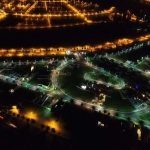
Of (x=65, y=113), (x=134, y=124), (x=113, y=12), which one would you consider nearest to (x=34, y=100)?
(x=65, y=113)

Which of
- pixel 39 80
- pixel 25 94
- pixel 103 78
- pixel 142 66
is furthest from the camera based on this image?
pixel 142 66

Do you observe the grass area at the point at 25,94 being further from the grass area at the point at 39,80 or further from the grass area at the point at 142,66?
the grass area at the point at 142,66

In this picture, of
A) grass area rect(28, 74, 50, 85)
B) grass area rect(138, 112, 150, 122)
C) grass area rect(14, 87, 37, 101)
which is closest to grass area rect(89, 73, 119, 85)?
grass area rect(28, 74, 50, 85)

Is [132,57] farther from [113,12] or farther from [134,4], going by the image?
[134,4]

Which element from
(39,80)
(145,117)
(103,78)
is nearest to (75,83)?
(103,78)

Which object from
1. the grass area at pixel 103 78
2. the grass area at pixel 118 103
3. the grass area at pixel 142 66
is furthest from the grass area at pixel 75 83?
the grass area at pixel 142 66

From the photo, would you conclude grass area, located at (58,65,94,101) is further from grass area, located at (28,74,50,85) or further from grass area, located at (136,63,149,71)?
grass area, located at (136,63,149,71)

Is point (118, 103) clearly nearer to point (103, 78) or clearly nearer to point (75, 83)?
point (103, 78)
